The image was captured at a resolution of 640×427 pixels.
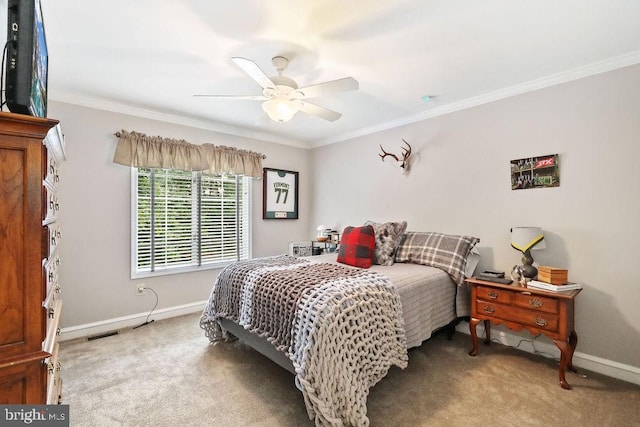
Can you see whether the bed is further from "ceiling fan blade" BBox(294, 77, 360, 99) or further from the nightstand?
"ceiling fan blade" BBox(294, 77, 360, 99)

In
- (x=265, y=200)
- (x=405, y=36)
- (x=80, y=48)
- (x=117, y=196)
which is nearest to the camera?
(x=405, y=36)

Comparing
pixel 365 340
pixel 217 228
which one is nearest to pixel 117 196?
pixel 217 228

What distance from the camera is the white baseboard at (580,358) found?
2.21 meters

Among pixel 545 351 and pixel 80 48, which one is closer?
pixel 80 48

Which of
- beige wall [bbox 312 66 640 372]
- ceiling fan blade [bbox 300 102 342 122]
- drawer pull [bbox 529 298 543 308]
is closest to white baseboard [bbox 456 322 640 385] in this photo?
beige wall [bbox 312 66 640 372]

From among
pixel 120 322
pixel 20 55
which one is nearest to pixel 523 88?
pixel 20 55

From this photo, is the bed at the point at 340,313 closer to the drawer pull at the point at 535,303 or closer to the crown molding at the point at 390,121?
the drawer pull at the point at 535,303

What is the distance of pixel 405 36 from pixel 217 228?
10.4ft

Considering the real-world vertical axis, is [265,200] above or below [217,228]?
above

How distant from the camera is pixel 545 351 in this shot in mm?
2588

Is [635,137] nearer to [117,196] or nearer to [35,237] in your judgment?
[35,237]

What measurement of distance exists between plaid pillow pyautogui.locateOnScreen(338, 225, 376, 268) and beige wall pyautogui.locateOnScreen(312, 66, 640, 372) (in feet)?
2.97

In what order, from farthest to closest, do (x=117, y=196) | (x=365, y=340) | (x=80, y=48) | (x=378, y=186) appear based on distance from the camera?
(x=378, y=186)
(x=117, y=196)
(x=80, y=48)
(x=365, y=340)

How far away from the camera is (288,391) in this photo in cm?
206
